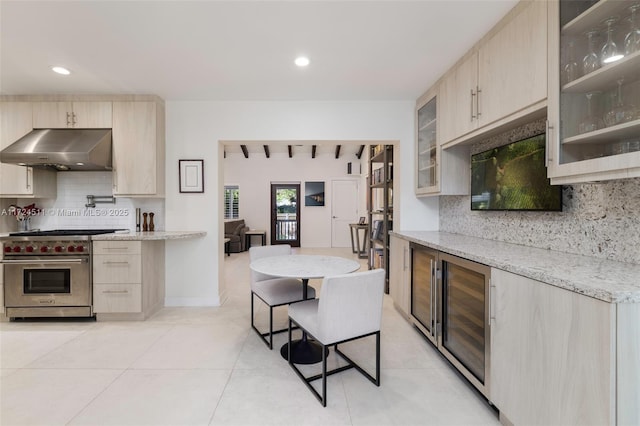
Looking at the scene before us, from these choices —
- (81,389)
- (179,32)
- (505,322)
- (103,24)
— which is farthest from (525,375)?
(103,24)

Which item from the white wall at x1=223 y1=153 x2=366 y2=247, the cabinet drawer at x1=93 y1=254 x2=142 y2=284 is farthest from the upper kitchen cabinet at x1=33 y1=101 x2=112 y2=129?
the white wall at x1=223 y1=153 x2=366 y2=247

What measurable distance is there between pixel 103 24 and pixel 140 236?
187 centimetres

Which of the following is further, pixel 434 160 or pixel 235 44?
pixel 434 160

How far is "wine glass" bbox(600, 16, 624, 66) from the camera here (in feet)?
4.27

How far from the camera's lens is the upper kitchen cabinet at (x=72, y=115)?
3.07 meters

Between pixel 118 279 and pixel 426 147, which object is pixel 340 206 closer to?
pixel 426 147

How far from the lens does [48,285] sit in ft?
9.44

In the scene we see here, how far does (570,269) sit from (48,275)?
424cm

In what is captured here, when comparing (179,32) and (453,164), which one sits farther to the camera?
(453,164)

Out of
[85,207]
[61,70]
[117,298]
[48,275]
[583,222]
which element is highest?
[61,70]

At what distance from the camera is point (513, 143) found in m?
2.14

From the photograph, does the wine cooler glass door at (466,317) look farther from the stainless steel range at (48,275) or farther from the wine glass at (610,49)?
the stainless steel range at (48,275)

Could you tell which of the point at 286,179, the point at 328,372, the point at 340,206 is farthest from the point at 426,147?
the point at 286,179

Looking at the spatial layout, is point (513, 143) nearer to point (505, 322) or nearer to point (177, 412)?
→ point (505, 322)
